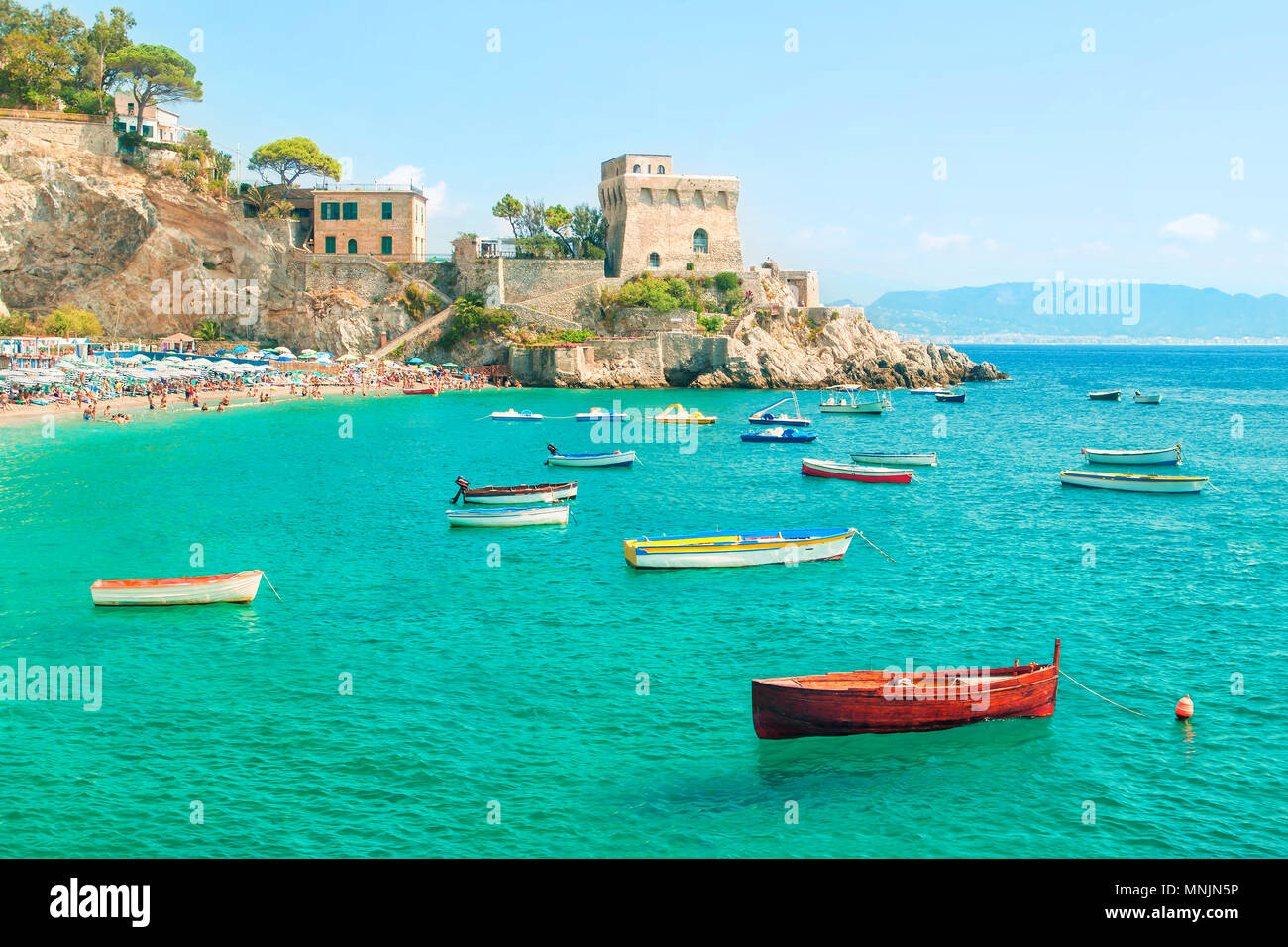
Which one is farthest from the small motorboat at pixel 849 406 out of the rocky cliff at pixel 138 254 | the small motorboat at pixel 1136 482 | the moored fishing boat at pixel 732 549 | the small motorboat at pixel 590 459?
the moored fishing boat at pixel 732 549

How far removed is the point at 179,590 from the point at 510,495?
49.5ft

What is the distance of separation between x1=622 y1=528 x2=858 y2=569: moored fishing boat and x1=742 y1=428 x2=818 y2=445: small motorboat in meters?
27.8

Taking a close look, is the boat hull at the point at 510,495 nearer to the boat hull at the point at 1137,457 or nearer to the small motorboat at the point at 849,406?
the boat hull at the point at 1137,457

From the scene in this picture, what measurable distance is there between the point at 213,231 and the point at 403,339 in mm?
17972

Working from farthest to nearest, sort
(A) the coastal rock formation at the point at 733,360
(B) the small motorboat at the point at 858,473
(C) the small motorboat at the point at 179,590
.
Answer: (A) the coastal rock formation at the point at 733,360 < (B) the small motorboat at the point at 858,473 < (C) the small motorboat at the point at 179,590

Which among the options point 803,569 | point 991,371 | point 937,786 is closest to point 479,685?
point 937,786

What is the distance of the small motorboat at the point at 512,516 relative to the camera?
36094 mm

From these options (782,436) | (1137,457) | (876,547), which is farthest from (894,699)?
(782,436)

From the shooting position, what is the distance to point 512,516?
120 feet

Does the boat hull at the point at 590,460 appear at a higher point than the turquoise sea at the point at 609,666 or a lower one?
higher

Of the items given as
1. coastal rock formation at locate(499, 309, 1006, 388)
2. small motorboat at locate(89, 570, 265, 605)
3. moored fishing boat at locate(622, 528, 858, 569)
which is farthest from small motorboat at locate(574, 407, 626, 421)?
small motorboat at locate(89, 570, 265, 605)

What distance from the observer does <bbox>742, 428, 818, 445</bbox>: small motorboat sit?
2322 inches

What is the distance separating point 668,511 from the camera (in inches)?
1524
